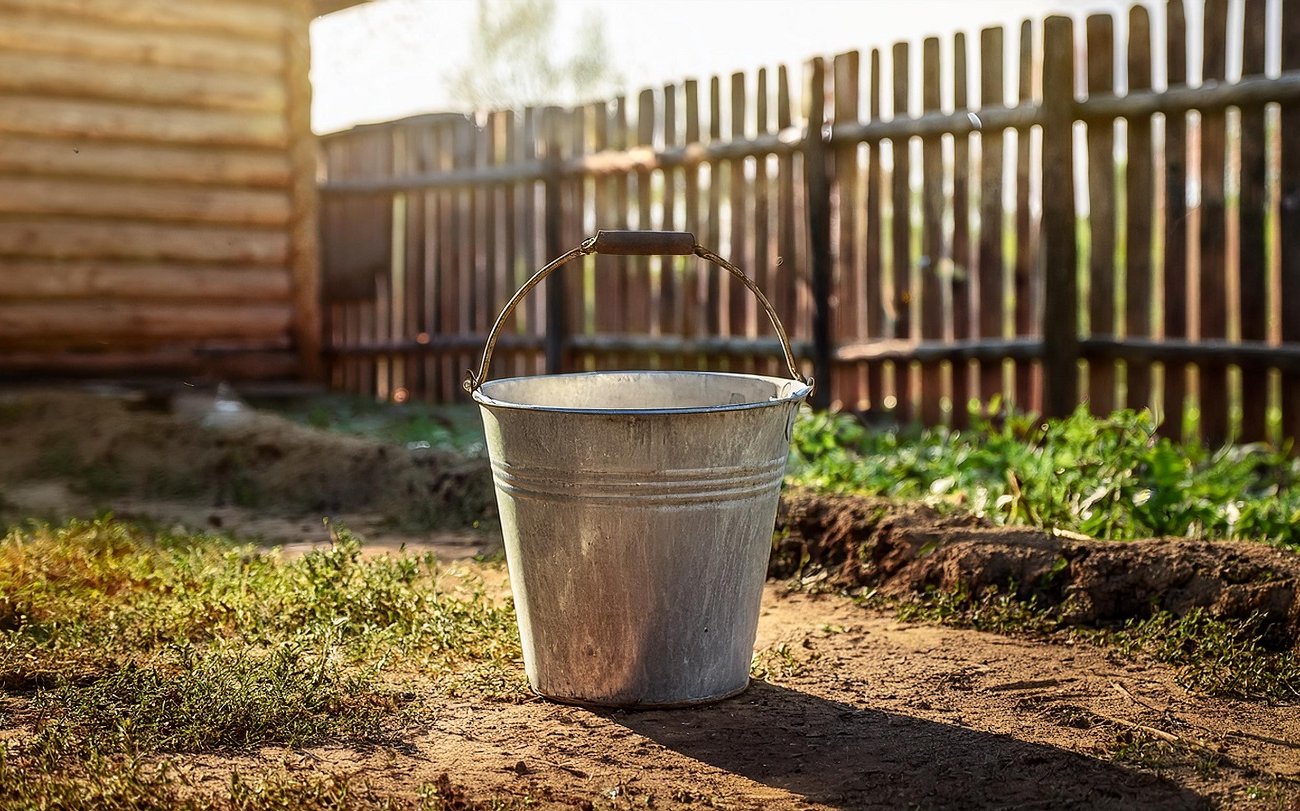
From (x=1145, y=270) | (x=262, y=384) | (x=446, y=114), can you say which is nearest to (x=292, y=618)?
(x=1145, y=270)

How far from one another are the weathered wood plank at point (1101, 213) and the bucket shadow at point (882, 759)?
3.95 metres

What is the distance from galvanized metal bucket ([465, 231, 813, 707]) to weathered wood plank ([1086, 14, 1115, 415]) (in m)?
3.84

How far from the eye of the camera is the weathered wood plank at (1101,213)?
21.1 ft

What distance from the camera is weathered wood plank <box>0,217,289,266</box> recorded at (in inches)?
314

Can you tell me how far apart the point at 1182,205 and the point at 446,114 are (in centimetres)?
548

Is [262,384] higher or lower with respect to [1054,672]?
higher

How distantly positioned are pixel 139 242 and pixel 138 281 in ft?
0.79

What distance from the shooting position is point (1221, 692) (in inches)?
126

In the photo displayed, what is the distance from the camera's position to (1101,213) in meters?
6.50

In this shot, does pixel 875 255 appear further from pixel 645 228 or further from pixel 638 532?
pixel 638 532

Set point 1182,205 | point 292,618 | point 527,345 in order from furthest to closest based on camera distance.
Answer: point 527,345 < point 1182,205 < point 292,618

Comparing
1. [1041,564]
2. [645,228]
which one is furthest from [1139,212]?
[645,228]

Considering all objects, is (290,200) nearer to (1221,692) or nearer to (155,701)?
(155,701)

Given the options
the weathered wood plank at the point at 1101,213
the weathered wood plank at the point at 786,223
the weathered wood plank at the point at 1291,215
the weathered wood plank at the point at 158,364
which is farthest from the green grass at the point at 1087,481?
the weathered wood plank at the point at 158,364
